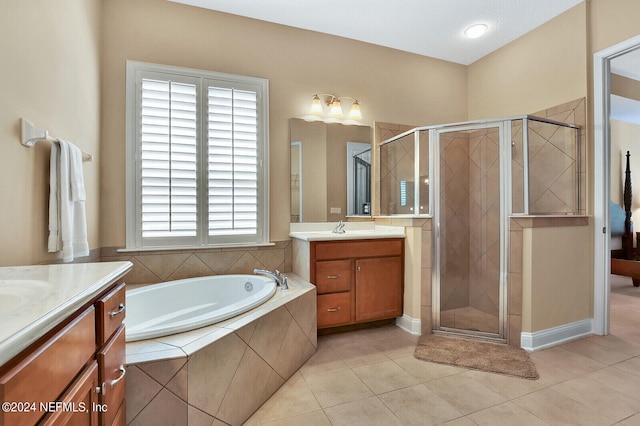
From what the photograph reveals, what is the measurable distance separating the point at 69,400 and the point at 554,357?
2881 millimetres

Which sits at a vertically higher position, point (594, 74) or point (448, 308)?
point (594, 74)

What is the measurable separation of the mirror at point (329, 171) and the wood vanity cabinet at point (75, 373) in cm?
201

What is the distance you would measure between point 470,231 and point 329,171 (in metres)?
1.47

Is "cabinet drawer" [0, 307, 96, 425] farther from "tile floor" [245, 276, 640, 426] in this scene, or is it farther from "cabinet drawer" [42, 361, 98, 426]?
"tile floor" [245, 276, 640, 426]

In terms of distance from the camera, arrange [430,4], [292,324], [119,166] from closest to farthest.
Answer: [292,324], [119,166], [430,4]

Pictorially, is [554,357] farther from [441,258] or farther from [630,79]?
[630,79]

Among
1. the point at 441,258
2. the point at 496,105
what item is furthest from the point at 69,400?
Result: the point at 496,105

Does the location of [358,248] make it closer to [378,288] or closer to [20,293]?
[378,288]

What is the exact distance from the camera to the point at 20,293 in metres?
0.83

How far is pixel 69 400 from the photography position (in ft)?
2.44

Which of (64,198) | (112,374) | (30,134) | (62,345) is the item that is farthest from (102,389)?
(30,134)

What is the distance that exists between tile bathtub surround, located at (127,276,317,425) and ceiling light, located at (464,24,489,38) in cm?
317

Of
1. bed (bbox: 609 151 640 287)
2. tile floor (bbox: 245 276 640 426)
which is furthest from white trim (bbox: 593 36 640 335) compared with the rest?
bed (bbox: 609 151 640 287)

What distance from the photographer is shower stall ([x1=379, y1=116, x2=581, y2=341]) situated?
8.36 ft
